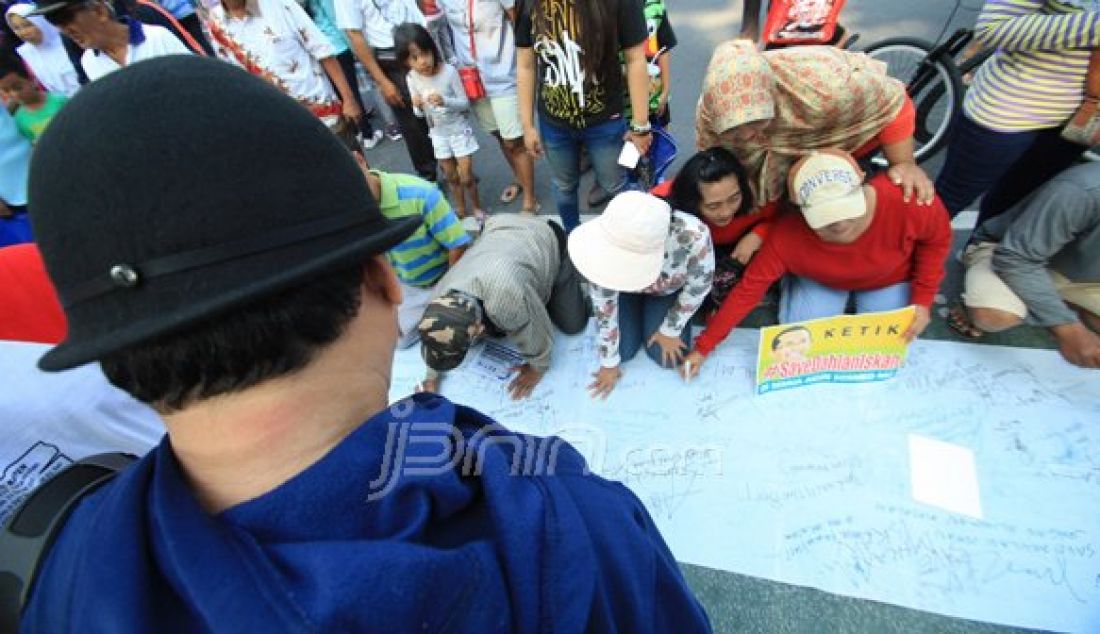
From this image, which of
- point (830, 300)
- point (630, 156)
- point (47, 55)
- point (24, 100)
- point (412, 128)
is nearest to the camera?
point (830, 300)

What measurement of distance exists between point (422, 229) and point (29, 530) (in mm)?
1561

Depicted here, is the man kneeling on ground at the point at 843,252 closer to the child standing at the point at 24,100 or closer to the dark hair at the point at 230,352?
the dark hair at the point at 230,352

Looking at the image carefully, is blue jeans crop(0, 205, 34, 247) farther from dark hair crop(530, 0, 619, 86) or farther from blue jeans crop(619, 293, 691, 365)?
blue jeans crop(619, 293, 691, 365)

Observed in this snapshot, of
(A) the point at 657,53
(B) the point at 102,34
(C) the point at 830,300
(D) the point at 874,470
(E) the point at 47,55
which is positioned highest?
(B) the point at 102,34

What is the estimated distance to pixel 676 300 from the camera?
191cm

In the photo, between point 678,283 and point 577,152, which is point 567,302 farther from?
point 577,152

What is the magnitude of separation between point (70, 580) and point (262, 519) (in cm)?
19

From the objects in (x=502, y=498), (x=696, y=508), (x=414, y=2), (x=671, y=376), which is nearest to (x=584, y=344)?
(x=671, y=376)

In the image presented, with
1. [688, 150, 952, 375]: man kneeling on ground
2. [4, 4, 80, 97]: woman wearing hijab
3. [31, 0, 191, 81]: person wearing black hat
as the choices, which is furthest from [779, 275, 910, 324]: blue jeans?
[4, 4, 80, 97]: woman wearing hijab

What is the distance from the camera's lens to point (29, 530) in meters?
0.60

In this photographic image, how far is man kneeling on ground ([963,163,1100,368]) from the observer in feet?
4.94

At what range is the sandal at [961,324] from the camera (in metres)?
1.78

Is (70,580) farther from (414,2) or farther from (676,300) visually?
(414,2)

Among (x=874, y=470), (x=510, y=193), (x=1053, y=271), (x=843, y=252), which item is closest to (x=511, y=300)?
(x=843, y=252)
